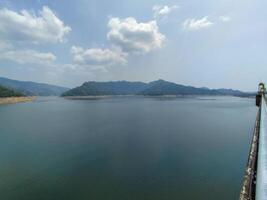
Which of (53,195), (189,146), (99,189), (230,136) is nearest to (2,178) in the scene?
(53,195)

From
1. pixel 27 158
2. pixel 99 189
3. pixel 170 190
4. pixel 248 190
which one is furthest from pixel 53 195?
pixel 248 190

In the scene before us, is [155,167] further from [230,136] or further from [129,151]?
[230,136]

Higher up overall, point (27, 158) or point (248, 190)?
point (248, 190)

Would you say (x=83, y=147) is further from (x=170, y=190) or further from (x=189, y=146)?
(x=170, y=190)

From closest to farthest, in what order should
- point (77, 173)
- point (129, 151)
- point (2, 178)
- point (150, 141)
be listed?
point (2, 178)
point (77, 173)
point (129, 151)
point (150, 141)

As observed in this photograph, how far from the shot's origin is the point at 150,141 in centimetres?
3067

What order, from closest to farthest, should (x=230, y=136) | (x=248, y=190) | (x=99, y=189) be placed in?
(x=248, y=190)
(x=99, y=189)
(x=230, y=136)

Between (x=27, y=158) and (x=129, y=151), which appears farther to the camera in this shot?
(x=129, y=151)

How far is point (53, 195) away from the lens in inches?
575

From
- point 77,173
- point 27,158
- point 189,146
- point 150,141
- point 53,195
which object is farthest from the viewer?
point 150,141

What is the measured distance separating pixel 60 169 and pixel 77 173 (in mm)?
2111

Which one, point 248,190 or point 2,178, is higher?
point 248,190

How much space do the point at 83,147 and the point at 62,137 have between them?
8.37 metres

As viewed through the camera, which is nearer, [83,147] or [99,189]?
[99,189]
